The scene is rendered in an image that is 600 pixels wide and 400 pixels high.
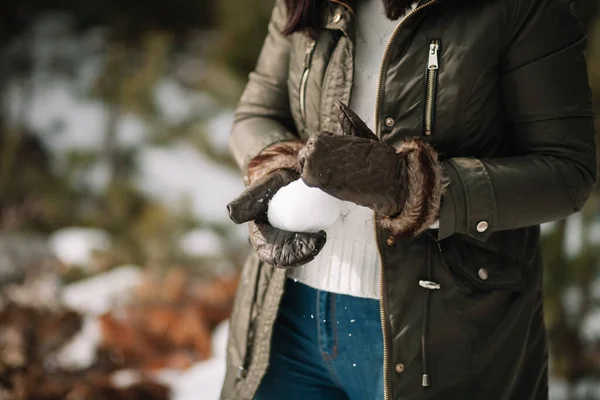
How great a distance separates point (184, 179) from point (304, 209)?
153 inches

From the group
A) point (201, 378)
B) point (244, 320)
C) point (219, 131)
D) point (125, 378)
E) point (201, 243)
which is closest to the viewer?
point (244, 320)

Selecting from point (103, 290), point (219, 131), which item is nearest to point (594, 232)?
point (103, 290)

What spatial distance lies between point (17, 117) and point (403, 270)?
4.63 metres

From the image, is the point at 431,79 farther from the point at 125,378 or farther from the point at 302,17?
the point at 125,378

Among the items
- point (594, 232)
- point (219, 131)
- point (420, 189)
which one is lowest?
point (420, 189)

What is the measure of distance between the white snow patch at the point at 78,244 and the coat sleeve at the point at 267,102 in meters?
2.87

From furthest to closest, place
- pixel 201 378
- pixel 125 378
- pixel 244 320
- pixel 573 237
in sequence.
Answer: pixel 573 237
pixel 125 378
pixel 201 378
pixel 244 320

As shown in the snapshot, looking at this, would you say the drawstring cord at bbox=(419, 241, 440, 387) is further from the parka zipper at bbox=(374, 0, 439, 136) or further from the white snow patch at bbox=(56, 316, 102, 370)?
the white snow patch at bbox=(56, 316, 102, 370)

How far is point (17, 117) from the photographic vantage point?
521 cm

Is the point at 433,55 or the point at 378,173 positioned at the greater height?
the point at 433,55

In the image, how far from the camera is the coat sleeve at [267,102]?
1402mm

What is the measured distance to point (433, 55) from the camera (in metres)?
1.17

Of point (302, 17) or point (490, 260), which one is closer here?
point (490, 260)

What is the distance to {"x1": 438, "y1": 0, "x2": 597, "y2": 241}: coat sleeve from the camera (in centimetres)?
113
